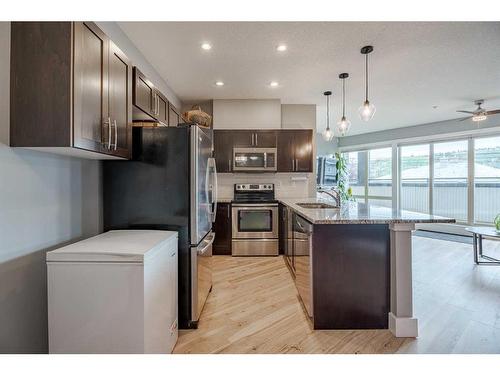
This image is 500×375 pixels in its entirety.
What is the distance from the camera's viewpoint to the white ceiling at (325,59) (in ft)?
8.02

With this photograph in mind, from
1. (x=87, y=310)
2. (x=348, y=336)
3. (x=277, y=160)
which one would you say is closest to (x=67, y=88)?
(x=87, y=310)

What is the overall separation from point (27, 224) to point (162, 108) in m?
1.96

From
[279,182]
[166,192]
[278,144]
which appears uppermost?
[278,144]

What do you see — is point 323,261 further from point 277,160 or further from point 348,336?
point 277,160

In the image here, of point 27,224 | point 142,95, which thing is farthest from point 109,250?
point 142,95

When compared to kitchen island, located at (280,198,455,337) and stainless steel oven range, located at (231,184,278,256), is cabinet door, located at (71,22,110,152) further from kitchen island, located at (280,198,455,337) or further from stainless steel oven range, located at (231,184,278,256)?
stainless steel oven range, located at (231,184,278,256)

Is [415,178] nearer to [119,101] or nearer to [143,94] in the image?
[143,94]

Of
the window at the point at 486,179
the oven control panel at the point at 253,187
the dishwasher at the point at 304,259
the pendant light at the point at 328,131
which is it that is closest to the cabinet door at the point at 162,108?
the oven control panel at the point at 253,187

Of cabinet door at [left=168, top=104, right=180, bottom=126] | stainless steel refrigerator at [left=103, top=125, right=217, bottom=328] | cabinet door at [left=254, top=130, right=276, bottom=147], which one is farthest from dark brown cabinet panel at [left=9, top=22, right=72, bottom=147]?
cabinet door at [left=254, top=130, right=276, bottom=147]

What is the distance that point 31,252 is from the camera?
143 centimetres

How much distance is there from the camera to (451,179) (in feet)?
19.5

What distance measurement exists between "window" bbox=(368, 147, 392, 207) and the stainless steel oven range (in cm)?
478

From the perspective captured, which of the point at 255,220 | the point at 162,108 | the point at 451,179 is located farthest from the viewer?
the point at 451,179

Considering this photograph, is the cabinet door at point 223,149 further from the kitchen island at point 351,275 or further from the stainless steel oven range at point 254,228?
the kitchen island at point 351,275
